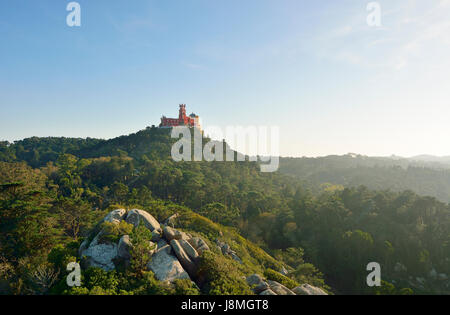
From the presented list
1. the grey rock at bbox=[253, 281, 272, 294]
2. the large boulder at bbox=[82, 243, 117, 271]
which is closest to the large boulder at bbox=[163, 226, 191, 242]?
the large boulder at bbox=[82, 243, 117, 271]

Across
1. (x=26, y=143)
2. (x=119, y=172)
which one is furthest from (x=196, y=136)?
(x=26, y=143)

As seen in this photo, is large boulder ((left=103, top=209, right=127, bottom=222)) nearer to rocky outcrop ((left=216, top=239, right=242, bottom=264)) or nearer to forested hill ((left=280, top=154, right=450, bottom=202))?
rocky outcrop ((left=216, top=239, right=242, bottom=264))

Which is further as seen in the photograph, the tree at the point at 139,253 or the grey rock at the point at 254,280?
the grey rock at the point at 254,280

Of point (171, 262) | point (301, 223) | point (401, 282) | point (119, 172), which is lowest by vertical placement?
point (401, 282)

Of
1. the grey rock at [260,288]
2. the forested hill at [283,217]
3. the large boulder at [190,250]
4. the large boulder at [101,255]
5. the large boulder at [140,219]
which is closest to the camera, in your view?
the grey rock at [260,288]

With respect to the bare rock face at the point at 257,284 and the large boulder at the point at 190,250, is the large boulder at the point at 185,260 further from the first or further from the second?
the bare rock face at the point at 257,284

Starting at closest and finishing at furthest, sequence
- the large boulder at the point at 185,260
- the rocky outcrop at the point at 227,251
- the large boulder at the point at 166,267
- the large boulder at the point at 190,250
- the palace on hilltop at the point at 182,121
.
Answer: the large boulder at the point at 166,267 → the large boulder at the point at 185,260 → the large boulder at the point at 190,250 → the rocky outcrop at the point at 227,251 → the palace on hilltop at the point at 182,121

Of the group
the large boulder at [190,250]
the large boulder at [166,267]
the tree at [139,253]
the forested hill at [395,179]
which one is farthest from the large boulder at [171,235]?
the forested hill at [395,179]
